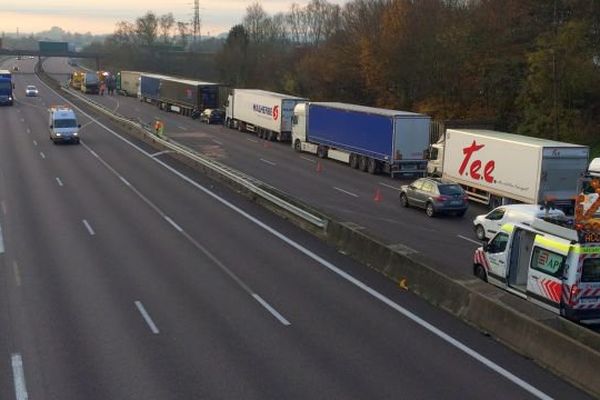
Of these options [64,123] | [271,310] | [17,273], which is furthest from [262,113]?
[271,310]

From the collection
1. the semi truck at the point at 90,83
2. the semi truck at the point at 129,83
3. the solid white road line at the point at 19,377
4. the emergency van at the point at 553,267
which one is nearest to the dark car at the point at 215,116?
the semi truck at the point at 129,83

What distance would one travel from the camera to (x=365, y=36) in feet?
238

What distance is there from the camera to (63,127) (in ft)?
156

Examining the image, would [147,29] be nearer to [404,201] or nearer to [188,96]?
[188,96]

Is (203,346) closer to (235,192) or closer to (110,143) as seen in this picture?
(235,192)

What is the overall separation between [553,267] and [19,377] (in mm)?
10003

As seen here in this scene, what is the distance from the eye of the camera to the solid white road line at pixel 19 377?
1102 cm

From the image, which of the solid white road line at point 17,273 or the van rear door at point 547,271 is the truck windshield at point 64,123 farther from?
the van rear door at point 547,271

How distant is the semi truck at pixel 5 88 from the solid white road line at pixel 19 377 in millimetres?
68480

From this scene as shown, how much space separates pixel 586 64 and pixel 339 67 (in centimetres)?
3122

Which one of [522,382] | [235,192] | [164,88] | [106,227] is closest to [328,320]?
[522,382]

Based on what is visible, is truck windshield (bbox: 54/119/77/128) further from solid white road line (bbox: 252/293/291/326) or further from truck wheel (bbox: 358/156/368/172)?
solid white road line (bbox: 252/293/291/326)

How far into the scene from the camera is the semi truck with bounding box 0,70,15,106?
75394 mm

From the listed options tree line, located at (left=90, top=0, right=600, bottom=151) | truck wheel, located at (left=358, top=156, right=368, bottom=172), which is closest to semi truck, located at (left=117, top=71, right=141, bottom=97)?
tree line, located at (left=90, top=0, right=600, bottom=151)
